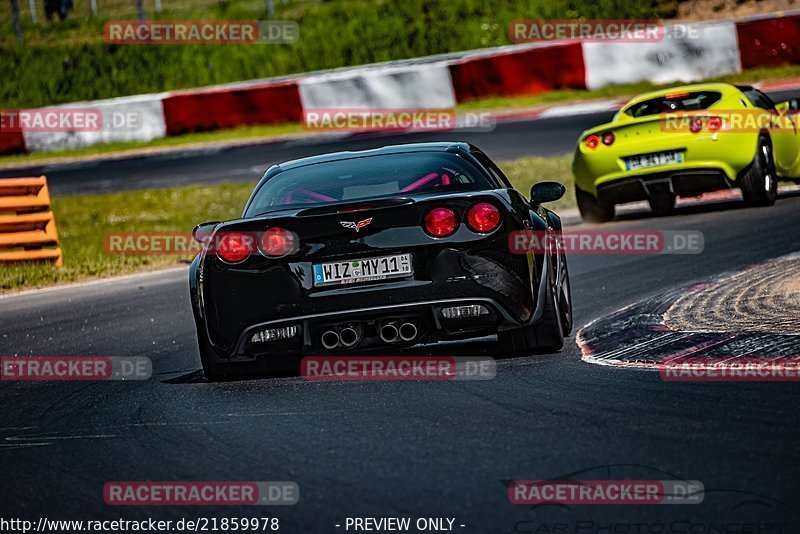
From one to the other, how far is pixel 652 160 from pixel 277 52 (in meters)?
21.4

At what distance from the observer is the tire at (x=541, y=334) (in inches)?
264

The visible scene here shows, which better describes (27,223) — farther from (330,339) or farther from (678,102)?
(330,339)

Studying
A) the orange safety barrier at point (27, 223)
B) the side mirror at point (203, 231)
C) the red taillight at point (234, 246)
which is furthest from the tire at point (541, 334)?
the orange safety barrier at point (27, 223)

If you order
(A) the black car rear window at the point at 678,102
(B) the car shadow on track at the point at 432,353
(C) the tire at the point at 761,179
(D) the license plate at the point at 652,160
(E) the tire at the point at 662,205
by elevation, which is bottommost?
(E) the tire at the point at 662,205

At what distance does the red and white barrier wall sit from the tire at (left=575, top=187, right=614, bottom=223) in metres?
12.3

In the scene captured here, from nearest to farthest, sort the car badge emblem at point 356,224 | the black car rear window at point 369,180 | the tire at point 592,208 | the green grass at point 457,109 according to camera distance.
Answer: the car badge emblem at point 356,224 → the black car rear window at point 369,180 → the tire at point 592,208 → the green grass at point 457,109

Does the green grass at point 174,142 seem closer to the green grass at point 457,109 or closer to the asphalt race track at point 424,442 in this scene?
the green grass at point 457,109

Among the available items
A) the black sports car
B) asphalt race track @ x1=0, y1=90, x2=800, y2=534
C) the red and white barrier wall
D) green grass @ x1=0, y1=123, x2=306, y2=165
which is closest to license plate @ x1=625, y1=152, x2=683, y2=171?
asphalt race track @ x1=0, y1=90, x2=800, y2=534

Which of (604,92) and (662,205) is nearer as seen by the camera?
(662,205)

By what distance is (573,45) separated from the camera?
26766 mm

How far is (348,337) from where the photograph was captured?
21.2ft

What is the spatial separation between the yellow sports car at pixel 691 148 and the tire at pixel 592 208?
0.22 feet

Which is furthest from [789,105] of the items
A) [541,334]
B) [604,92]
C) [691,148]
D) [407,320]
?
[604,92]

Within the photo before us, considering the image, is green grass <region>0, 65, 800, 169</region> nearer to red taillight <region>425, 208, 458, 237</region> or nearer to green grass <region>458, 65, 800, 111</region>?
green grass <region>458, 65, 800, 111</region>
